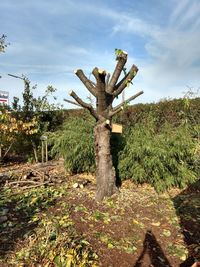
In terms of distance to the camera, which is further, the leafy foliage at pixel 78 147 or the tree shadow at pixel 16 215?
the leafy foliage at pixel 78 147

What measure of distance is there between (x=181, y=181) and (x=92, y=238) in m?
2.72

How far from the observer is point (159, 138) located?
615 centimetres

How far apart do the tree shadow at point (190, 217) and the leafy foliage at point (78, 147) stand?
84.4 inches

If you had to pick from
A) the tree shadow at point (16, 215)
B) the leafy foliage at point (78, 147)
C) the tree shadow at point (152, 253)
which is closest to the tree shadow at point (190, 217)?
the tree shadow at point (152, 253)

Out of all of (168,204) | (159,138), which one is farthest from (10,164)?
(168,204)

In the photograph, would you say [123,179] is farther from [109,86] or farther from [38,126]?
[38,126]

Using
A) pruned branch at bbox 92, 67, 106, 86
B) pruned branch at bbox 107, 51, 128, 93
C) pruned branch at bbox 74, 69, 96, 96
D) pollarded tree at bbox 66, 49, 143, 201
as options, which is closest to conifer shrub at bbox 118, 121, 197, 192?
pollarded tree at bbox 66, 49, 143, 201

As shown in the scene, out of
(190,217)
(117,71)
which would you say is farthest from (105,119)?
(190,217)

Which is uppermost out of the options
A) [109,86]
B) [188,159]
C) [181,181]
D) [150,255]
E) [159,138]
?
[109,86]

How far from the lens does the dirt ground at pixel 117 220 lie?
351 centimetres

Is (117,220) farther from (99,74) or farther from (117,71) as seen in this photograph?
(117,71)

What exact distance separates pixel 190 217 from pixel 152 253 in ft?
4.37

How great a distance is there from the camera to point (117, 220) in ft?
14.5

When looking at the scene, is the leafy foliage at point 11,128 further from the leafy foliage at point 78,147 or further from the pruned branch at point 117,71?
the pruned branch at point 117,71
